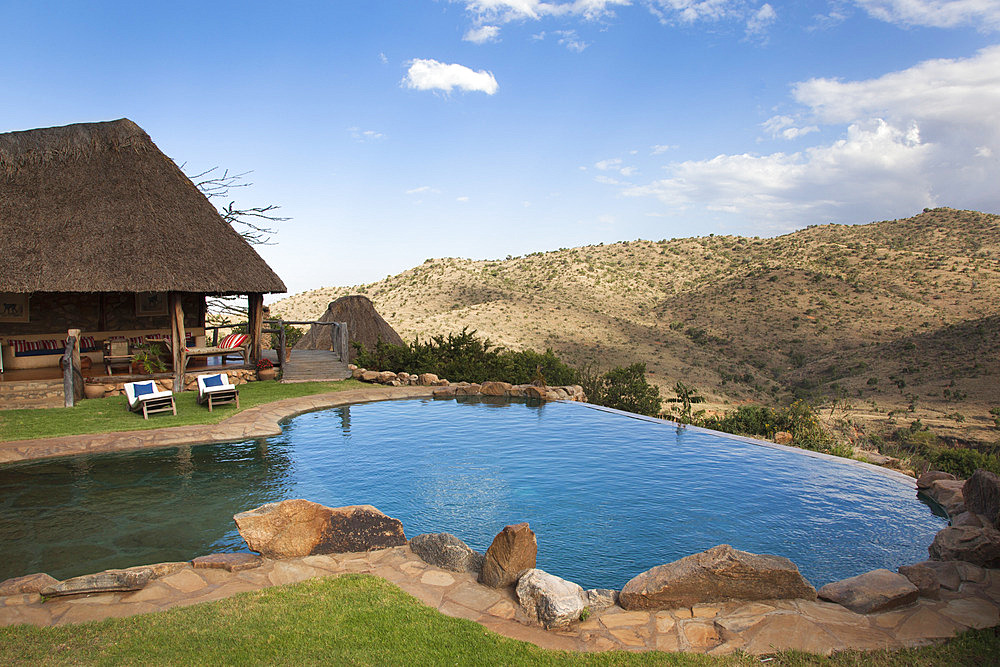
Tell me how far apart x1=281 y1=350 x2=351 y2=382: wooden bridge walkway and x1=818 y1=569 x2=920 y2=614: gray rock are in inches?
541

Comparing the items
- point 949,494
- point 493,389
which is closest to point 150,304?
point 493,389

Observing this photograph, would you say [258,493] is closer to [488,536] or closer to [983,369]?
[488,536]

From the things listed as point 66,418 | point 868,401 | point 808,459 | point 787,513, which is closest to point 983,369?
point 868,401

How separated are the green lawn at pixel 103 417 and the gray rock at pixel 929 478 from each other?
11.7 m

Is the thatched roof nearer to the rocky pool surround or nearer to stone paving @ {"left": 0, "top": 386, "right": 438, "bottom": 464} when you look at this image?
stone paving @ {"left": 0, "top": 386, "right": 438, "bottom": 464}

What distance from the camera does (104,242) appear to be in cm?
1304

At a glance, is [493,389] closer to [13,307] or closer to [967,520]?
[967,520]

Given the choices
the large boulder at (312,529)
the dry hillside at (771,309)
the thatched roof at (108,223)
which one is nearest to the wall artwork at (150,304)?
the thatched roof at (108,223)

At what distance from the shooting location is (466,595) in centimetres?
475

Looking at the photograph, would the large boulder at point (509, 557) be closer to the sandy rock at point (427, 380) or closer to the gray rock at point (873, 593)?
the gray rock at point (873, 593)

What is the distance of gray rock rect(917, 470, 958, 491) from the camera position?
8259mm

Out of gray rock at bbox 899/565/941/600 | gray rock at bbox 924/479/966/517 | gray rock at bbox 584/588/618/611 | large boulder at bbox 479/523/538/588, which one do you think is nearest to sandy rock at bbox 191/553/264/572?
large boulder at bbox 479/523/538/588

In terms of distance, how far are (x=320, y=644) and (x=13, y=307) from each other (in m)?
15.3

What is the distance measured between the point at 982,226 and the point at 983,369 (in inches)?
1050
